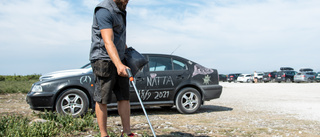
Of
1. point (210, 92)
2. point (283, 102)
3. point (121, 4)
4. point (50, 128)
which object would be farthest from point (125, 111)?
point (283, 102)

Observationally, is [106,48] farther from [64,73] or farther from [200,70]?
[200,70]

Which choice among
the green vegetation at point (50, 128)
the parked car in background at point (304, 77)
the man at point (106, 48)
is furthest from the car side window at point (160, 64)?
the parked car in background at point (304, 77)

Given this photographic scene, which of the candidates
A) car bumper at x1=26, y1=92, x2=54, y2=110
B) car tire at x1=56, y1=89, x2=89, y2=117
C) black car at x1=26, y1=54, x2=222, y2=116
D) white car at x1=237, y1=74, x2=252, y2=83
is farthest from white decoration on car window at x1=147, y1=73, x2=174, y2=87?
white car at x1=237, y1=74, x2=252, y2=83

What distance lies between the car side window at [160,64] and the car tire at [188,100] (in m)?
0.75

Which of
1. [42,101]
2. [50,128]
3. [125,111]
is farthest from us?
[42,101]

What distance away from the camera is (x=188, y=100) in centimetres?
761

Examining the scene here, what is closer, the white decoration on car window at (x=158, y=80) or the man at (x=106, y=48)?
the man at (x=106, y=48)

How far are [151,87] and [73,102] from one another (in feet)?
6.06

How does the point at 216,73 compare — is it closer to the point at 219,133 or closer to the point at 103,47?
the point at 219,133

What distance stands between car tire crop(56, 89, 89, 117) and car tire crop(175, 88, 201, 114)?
88.5 inches

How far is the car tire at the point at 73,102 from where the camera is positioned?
657cm

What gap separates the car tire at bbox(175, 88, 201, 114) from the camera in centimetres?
749

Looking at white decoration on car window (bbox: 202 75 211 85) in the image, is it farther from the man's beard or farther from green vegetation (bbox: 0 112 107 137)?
the man's beard

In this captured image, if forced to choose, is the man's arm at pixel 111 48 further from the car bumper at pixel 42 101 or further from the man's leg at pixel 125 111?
the car bumper at pixel 42 101
